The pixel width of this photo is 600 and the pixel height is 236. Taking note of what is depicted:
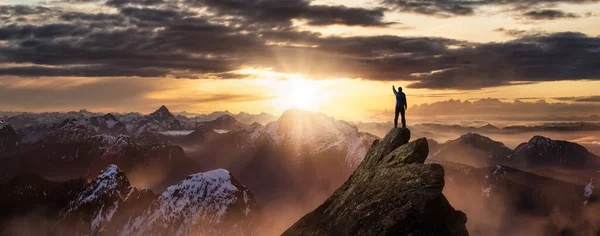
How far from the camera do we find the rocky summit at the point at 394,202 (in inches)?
1663

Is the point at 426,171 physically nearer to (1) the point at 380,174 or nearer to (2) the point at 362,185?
(1) the point at 380,174

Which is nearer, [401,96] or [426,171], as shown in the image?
[426,171]

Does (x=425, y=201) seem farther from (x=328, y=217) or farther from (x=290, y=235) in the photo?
(x=290, y=235)

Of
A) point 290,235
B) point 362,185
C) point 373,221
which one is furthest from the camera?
point 290,235

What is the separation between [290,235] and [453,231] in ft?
82.6

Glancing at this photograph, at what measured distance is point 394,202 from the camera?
4553cm

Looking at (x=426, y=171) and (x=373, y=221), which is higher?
(x=426, y=171)

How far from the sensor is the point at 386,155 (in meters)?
60.1

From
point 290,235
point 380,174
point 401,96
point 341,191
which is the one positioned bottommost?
point 290,235

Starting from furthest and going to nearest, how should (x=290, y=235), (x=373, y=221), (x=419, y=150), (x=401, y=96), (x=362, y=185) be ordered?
(x=401, y=96) < (x=290, y=235) < (x=362, y=185) < (x=419, y=150) < (x=373, y=221)

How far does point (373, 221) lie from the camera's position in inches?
1834

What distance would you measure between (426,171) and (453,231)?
18.2 ft

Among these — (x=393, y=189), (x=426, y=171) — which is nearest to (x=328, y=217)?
(x=393, y=189)

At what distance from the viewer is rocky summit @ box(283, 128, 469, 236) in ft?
139
